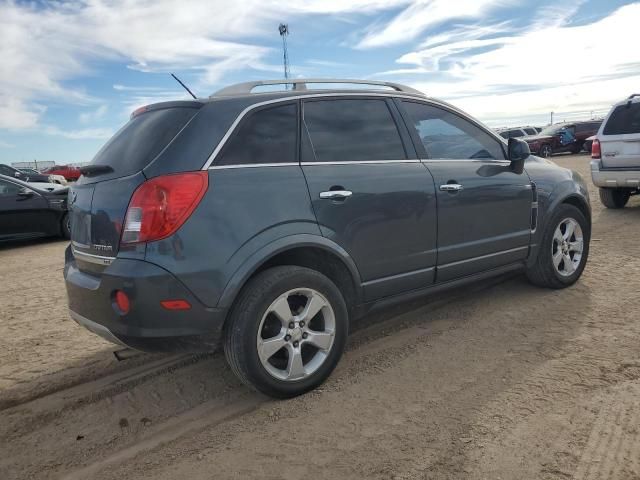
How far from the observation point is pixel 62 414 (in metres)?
3.06

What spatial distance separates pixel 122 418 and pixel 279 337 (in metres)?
1.00

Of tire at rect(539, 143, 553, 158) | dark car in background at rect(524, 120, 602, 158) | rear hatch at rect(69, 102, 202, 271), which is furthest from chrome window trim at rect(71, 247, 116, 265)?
tire at rect(539, 143, 553, 158)

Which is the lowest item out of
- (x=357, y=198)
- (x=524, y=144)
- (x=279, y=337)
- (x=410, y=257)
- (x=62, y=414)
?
(x=62, y=414)

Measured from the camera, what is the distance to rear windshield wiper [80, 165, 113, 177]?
302 cm

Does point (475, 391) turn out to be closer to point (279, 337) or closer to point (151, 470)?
point (279, 337)

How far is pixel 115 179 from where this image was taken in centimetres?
289

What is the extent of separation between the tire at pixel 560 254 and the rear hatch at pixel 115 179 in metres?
3.21

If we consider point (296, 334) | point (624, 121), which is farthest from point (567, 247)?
point (624, 121)

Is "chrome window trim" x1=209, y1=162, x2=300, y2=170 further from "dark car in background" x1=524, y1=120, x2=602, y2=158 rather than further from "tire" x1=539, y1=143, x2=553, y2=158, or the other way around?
"tire" x1=539, y1=143, x2=553, y2=158

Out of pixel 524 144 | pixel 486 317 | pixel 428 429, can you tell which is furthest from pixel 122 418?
pixel 524 144

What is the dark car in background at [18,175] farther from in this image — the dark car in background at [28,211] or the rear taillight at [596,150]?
the rear taillight at [596,150]

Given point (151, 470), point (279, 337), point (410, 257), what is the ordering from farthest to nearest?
1. point (410, 257)
2. point (279, 337)
3. point (151, 470)

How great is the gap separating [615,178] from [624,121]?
924 mm

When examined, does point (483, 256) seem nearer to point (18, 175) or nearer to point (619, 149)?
point (619, 149)
